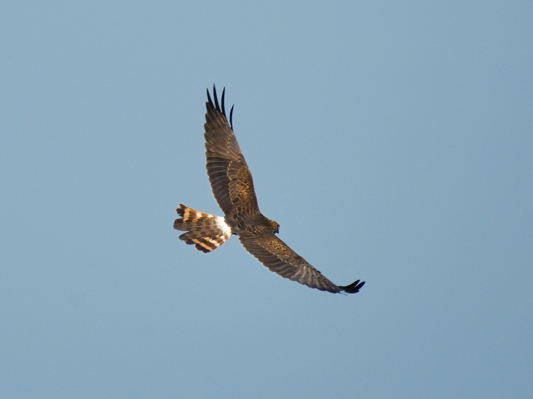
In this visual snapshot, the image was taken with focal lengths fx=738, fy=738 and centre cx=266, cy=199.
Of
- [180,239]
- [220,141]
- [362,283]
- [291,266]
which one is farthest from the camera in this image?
[220,141]

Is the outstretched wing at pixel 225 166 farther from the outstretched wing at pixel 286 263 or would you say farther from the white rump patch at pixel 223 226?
the outstretched wing at pixel 286 263

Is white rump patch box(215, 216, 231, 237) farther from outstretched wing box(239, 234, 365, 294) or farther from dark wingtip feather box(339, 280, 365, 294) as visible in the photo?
dark wingtip feather box(339, 280, 365, 294)

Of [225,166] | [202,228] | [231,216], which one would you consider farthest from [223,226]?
[225,166]

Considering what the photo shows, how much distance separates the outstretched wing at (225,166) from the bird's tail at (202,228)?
23cm

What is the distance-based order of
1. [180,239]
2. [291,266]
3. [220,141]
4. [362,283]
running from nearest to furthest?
[362,283] < [291,266] < [180,239] < [220,141]

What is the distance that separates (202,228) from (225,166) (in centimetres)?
92

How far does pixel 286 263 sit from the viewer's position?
850 centimetres

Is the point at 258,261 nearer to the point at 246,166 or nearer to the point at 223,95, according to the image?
the point at 246,166

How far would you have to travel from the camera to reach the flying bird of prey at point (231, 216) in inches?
337

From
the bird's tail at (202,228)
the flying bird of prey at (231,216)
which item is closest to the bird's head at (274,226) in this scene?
the flying bird of prey at (231,216)

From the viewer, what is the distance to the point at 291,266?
8.45m

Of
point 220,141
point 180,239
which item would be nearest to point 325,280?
point 180,239

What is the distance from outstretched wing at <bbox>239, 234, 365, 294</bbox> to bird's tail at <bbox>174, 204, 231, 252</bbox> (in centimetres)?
29

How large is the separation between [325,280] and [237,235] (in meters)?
1.50
